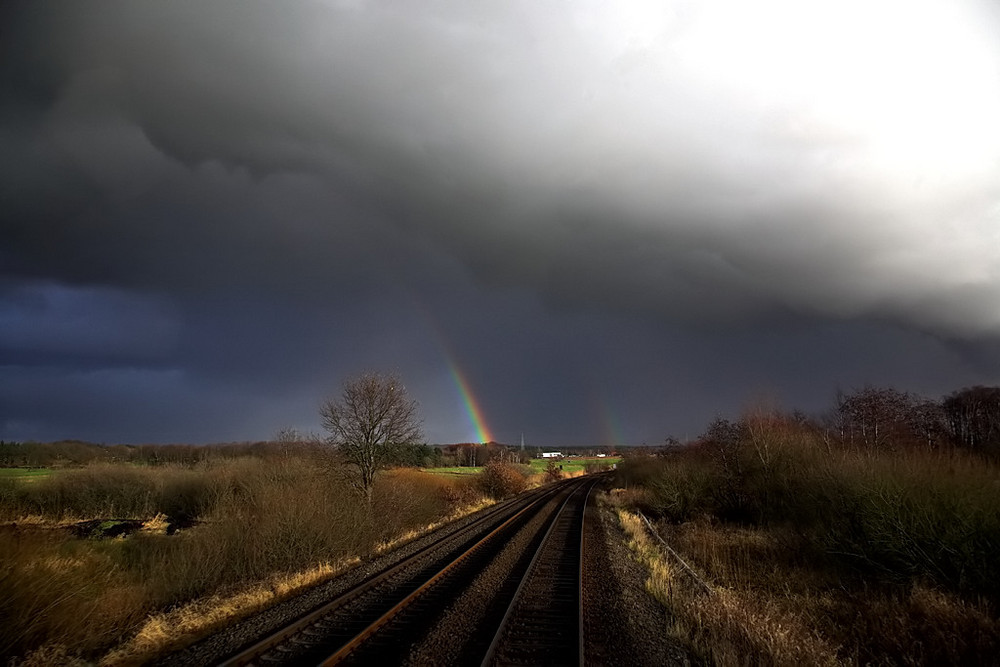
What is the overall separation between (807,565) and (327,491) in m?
14.8

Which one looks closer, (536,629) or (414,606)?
(536,629)

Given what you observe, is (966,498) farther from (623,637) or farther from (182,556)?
(182,556)

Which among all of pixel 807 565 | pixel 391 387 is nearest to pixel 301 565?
pixel 391 387

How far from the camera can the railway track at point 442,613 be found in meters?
7.41

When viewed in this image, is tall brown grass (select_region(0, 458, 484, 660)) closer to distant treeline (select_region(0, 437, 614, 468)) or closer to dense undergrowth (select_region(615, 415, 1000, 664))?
distant treeline (select_region(0, 437, 614, 468))

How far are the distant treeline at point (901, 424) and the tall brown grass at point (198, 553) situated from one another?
15.8m

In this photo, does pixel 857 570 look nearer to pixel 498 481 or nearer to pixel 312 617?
pixel 312 617

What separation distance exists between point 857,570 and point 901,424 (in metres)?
8.14

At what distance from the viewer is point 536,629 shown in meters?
8.82

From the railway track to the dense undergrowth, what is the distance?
7.62ft

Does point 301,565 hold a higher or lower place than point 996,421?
lower

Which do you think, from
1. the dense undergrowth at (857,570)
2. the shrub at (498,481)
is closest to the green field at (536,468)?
the shrub at (498,481)

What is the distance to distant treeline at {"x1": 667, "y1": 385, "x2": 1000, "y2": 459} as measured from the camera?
15695mm

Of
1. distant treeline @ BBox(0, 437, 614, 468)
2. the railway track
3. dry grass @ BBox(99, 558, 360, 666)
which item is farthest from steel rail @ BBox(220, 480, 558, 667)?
distant treeline @ BBox(0, 437, 614, 468)
